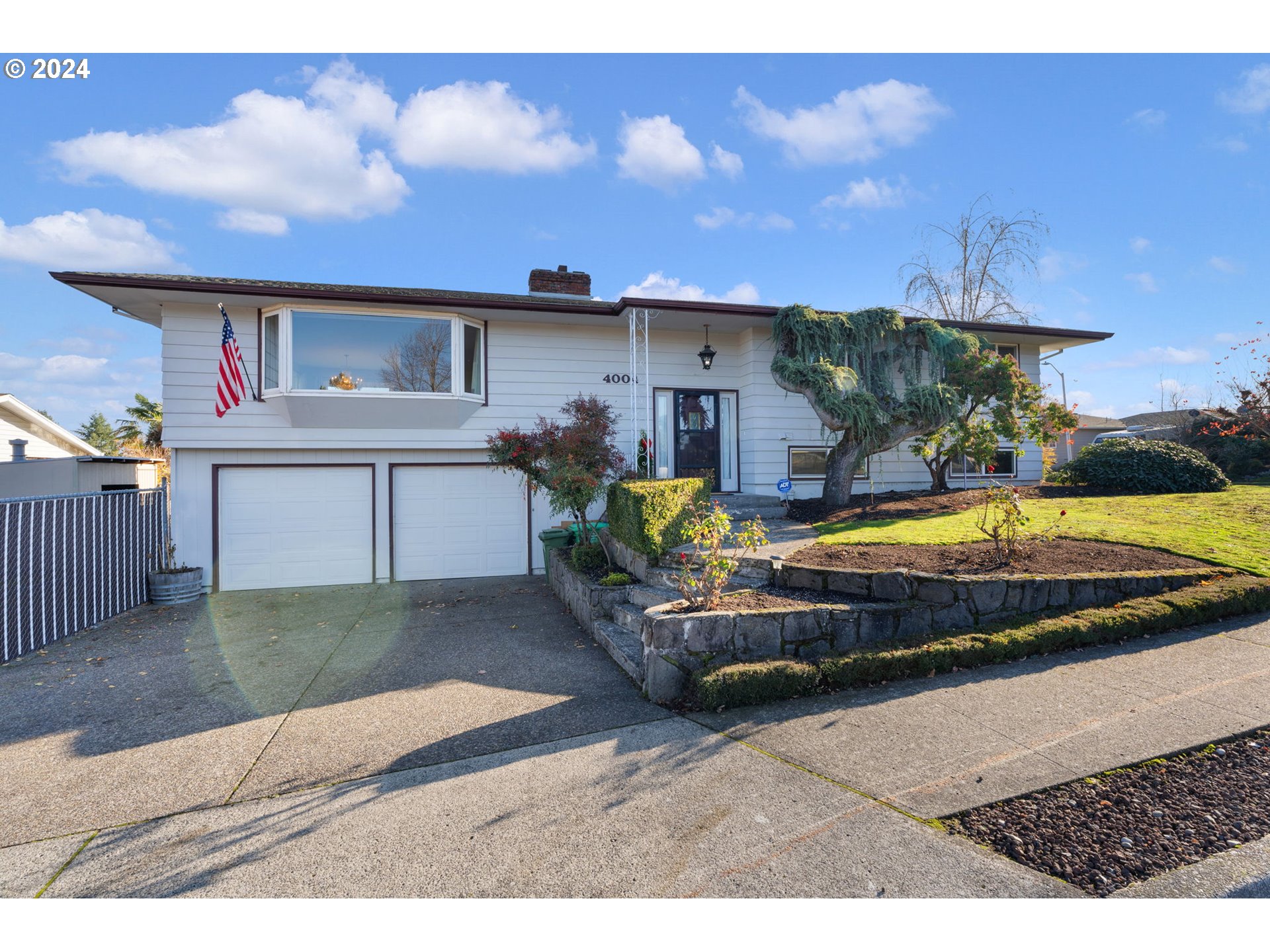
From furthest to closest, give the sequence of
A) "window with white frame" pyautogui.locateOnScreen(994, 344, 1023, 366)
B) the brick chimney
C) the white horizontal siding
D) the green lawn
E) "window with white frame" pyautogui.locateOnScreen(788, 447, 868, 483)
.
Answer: "window with white frame" pyautogui.locateOnScreen(994, 344, 1023, 366), the brick chimney, "window with white frame" pyautogui.locateOnScreen(788, 447, 868, 483), the white horizontal siding, the green lawn

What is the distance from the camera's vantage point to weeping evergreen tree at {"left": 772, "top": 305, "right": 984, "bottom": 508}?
9898 millimetres

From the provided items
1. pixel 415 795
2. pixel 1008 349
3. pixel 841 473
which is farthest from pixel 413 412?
pixel 1008 349

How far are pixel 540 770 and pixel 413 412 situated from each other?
25.9 ft

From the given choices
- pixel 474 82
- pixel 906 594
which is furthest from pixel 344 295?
pixel 906 594

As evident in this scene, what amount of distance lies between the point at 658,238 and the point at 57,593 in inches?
427

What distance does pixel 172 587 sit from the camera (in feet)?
29.9

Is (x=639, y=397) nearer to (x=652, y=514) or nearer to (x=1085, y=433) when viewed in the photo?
(x=652, y=514)

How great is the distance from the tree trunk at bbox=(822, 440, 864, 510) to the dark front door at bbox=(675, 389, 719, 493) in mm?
2190

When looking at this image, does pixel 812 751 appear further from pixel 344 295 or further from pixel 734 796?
pixel 344 295

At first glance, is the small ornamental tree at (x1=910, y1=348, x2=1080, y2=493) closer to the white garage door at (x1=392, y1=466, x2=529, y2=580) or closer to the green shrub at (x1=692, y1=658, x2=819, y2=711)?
the green shrub at (x1=692, y1=658, x2=819, y2=711)

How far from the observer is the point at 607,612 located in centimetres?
679

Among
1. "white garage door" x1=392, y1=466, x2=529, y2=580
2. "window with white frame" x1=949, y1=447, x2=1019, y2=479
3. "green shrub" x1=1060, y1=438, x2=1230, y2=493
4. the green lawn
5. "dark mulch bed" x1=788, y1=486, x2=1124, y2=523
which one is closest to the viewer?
the green lawn

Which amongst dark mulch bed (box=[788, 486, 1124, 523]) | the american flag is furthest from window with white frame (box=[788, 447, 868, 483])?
the american flag

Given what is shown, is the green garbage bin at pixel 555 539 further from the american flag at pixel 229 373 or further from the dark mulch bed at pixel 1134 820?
the dark mulch bed at pixel 1134 820
